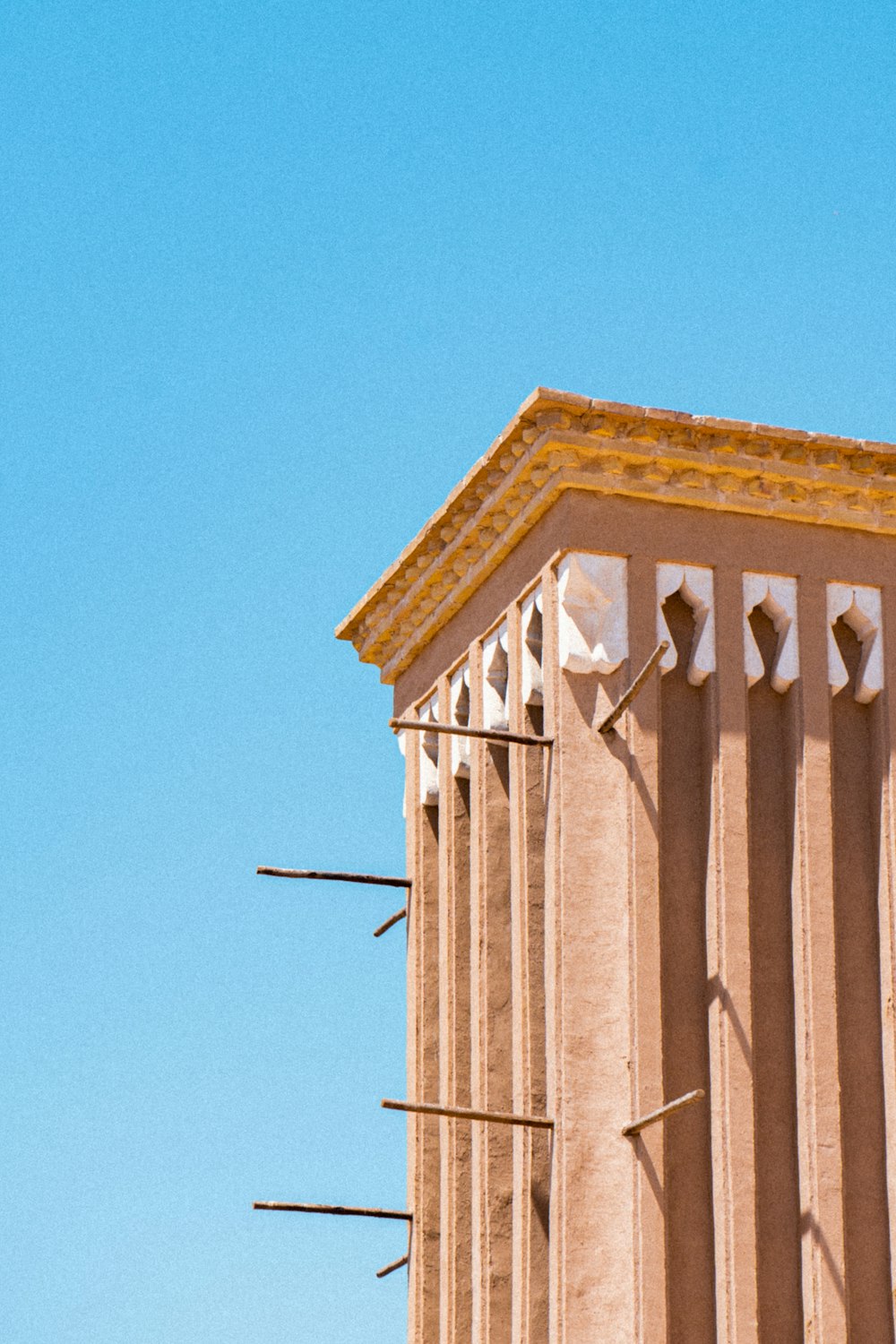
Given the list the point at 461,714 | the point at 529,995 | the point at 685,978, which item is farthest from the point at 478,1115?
the point at 461,714

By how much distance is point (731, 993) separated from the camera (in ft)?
39.3

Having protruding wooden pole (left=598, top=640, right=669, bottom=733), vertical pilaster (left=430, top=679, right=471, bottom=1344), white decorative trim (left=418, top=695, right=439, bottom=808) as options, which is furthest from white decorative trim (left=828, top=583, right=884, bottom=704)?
white decorative trim (left=418, top=695, right=439, bottom=808)

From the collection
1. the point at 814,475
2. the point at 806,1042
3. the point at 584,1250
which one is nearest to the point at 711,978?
the point at 806,1042

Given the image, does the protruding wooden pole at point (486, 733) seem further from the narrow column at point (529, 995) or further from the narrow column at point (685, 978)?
the narrow column at point (685, 978)

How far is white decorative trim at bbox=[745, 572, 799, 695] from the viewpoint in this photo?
12.6m

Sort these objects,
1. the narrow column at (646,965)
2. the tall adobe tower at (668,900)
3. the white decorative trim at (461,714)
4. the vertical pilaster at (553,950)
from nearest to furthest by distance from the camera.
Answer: the narrow column at (646,965)
the vertical pilaster at (553,950)
the tall adobe tower at (668,900)
the white decorative trim at (461,714)

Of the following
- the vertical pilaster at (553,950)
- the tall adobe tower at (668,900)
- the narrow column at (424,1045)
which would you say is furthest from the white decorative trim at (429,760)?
the vertical pilaster at (553,950)

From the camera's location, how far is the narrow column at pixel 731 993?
1161 cm

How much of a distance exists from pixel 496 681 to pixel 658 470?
1371 mm

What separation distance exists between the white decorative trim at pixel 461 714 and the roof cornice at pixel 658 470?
0.54 m

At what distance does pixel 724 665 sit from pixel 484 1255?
2843 millimetres

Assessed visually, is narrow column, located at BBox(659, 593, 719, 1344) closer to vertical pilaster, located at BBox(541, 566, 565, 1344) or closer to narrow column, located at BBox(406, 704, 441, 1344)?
vertical pilaster, located at BBox(541, 566, 565, 1344)

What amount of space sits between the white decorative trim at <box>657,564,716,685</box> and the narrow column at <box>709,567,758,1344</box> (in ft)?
0.13

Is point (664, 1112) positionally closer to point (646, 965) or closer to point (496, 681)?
point (646, 965)
